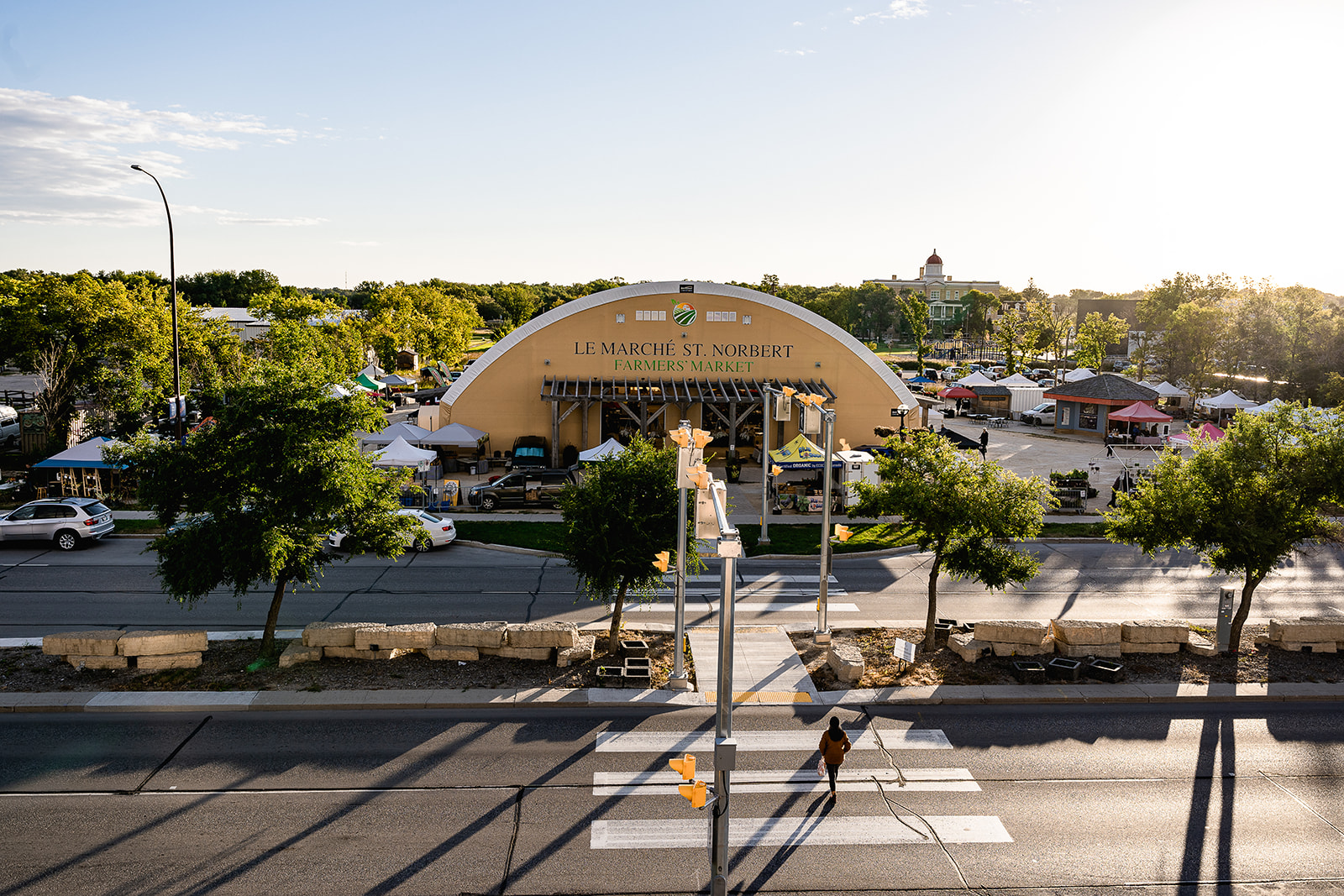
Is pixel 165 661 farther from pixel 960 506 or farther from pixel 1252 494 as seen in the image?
pixel 1252 494

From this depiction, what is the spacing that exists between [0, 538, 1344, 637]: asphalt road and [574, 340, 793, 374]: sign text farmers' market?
14946 millimetres

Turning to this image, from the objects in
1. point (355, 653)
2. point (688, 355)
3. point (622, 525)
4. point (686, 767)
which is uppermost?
point (688, 355)

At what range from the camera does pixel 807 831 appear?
11.8 meters

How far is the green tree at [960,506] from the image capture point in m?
17.6

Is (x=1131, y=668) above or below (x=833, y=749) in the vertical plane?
below

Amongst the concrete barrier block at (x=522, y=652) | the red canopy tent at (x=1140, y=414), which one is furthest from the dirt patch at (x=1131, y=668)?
the red canopy tent at (x=1140, y=414)

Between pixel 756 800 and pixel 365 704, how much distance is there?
7.25 metres

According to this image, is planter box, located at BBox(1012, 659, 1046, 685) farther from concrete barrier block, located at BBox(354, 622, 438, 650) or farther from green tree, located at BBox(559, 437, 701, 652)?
concrete barrier block, located at BBox(354, 622, 438, 650)

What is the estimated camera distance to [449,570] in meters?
25.1

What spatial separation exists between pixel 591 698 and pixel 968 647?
7.91m

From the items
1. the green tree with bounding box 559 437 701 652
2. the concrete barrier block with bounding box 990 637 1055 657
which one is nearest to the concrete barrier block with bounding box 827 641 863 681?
the concrete barrier block with bounding box 990 637 1055 657

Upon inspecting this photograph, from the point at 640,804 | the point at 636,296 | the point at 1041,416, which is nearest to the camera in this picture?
the point at 640,804

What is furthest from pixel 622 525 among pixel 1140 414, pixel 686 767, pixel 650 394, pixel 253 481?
pixel 1140 414

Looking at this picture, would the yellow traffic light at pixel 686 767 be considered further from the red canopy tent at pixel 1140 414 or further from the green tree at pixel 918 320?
the green tree at pixel 918 320
